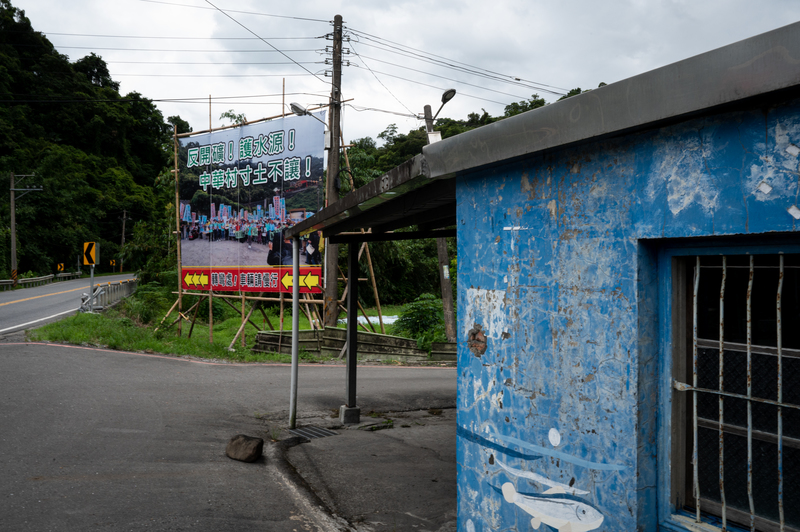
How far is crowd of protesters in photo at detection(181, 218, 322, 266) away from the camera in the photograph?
12062mm

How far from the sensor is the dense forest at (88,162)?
29.6 m

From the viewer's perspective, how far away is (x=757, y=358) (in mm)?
2229

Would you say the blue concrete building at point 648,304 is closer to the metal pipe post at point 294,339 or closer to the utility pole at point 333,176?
the metal pipe post at point 294,339

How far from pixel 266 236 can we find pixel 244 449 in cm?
791

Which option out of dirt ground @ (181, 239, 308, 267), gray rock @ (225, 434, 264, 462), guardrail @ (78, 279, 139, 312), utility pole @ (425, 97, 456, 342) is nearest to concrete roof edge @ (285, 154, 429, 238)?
gray rock @ (225, 434, 264, 462)

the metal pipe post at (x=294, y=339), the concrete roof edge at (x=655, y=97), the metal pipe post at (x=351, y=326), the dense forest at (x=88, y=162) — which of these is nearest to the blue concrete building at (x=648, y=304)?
the concrete roof edge at (x=655, y=97)

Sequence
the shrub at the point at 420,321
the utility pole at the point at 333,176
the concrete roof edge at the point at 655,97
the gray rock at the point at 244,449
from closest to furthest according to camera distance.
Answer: the concrete roof edge at the point at 655,97 < the gray rock at the point at 244,449 < the utility pole at the point at 333,176 < the shrub at the point at 420,321

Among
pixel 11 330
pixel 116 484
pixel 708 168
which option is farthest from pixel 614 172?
pixel 11 330

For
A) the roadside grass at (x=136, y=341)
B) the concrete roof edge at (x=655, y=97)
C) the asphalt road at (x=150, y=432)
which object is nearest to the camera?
the concrete roof edge at (x=655, y=97)

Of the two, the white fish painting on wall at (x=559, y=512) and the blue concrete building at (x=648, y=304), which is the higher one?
the blue concrete building at (x=648, y=304)

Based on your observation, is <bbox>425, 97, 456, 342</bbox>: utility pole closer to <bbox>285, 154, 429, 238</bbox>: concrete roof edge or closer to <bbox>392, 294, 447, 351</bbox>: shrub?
<bbox>392, 294, 447, 351</bbox>: shrub

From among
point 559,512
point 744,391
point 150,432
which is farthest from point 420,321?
point 744,391

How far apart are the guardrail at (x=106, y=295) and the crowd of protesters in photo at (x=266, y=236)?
19.4ft

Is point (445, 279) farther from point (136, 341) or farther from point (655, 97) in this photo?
point (655, 97)
